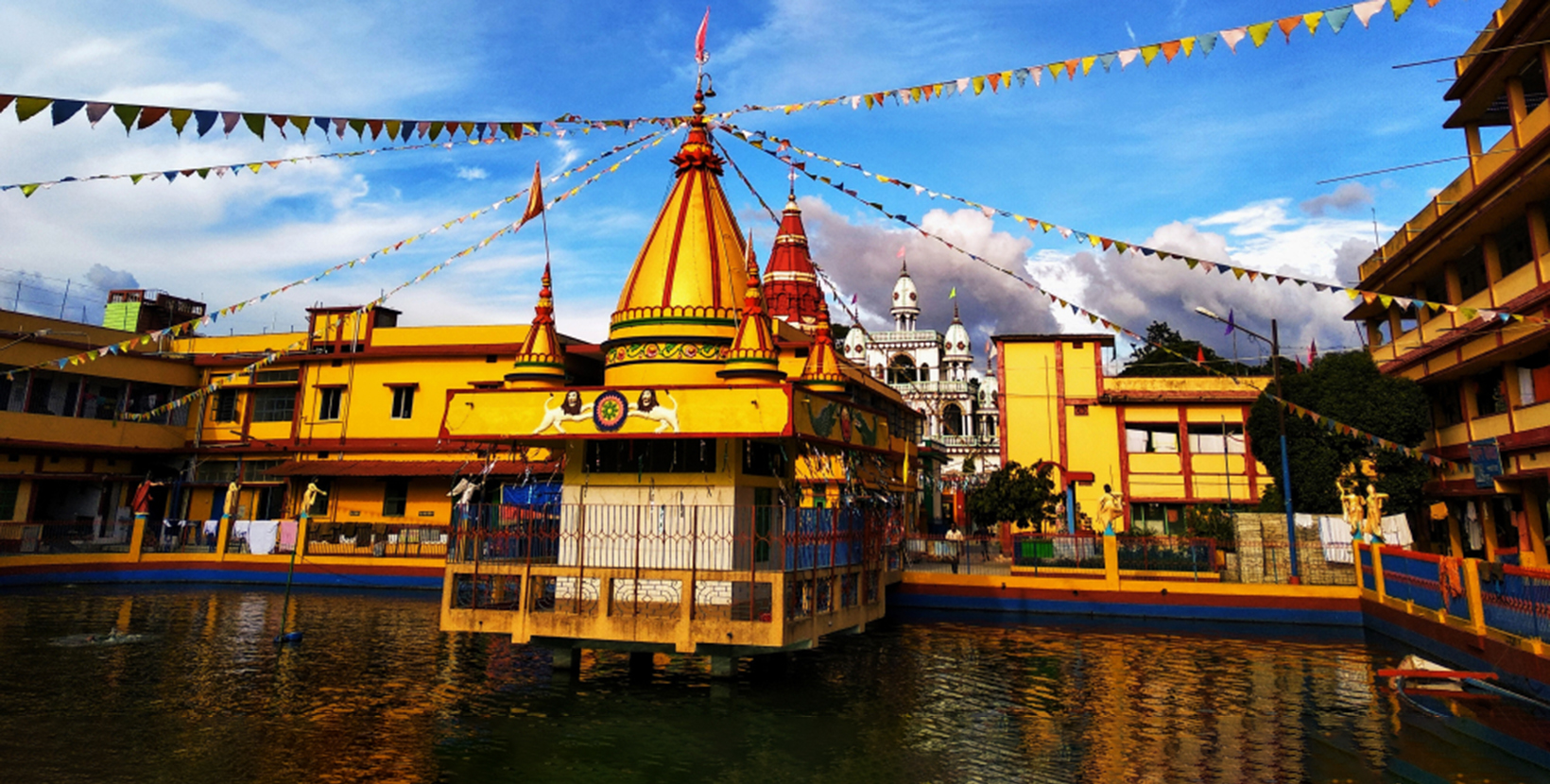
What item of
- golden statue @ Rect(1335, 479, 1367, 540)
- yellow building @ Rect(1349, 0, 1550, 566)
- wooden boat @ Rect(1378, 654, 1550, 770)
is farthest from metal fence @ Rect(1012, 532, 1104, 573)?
wooden boat @ Rect(1378, 654, 1550, 770)

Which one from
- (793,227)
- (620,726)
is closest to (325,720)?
(620,726)

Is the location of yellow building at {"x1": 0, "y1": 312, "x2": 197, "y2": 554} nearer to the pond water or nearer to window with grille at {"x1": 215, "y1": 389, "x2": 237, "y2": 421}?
window with grille at {"x1": 215, "y1": 389, "x2": 237, "y2": 421}

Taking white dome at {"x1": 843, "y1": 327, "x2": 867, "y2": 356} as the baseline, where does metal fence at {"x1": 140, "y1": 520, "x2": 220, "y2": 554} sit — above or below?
below

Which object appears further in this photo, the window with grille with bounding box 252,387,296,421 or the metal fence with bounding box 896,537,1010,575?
the window with grille with bounding box 252,387,296,421

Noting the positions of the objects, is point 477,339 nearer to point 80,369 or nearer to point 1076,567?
point 80,369

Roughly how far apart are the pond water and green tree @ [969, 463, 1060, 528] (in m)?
13.8

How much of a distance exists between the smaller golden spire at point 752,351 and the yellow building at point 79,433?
2923cm

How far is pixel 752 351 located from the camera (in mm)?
15344

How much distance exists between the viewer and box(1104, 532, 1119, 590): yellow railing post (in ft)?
86.2

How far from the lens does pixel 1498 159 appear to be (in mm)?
25203

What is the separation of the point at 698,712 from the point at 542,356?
7.60 meters

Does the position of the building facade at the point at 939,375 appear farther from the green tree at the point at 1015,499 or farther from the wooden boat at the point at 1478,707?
the wooden boat at the point at 1478,707

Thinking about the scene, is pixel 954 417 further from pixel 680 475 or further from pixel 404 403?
pixel 680 475

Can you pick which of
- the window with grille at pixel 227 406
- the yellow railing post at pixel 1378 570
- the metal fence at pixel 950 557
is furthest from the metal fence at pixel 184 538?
the yellow railing post at pixel 1378 570
